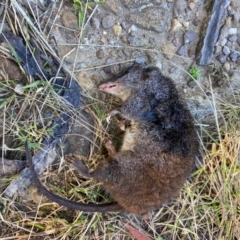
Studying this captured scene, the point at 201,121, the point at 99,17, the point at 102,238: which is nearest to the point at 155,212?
the point at 102,238

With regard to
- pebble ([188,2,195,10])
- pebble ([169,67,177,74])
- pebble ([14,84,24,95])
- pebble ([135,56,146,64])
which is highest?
pebble ([188,2,195,10])

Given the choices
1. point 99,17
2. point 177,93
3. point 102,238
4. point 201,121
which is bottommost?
point 102,238

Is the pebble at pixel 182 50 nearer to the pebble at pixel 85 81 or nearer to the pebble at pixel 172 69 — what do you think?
the pebble at pixel 172 69

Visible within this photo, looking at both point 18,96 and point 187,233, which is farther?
point 187,233

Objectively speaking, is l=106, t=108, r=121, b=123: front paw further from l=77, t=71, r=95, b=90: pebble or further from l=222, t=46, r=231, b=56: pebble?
l=222, t=46, r=231, b=56: pebble

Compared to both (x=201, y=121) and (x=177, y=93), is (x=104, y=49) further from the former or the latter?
(x=201, y=121)

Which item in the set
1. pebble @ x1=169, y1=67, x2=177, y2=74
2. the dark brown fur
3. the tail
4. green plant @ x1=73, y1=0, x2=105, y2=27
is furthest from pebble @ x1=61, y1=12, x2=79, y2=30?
the tail

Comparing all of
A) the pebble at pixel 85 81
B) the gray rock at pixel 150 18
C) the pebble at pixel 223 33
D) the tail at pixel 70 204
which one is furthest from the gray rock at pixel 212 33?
the tail at pixel 70 204
